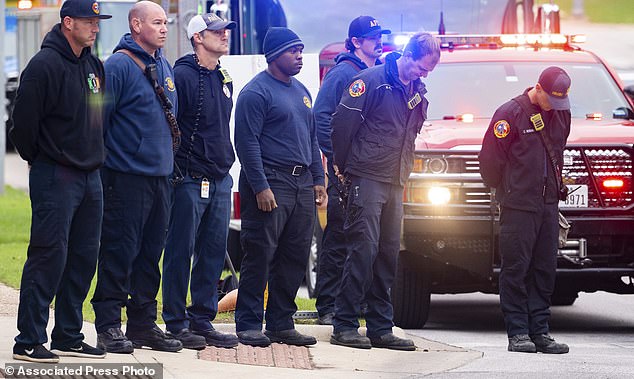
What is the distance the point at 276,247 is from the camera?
29.9ft

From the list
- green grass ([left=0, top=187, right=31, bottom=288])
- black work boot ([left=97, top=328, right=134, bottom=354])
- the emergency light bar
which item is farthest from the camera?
green grass ([left=0, top=187, right=31, bottom=288])

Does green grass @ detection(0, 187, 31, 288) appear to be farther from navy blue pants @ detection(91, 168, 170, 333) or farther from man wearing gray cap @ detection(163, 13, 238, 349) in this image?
navy blue pants @ detection(91, 168, 170, 333)

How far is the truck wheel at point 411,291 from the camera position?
10.8 m

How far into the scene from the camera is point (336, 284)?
34.2ft

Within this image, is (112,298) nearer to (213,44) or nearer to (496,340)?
(213,44)

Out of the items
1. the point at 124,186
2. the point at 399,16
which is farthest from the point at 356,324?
the point at 399,16

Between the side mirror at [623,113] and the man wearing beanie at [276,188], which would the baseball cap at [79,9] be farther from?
the side mirror at [623,113]

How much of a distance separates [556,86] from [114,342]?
3354 millimetres

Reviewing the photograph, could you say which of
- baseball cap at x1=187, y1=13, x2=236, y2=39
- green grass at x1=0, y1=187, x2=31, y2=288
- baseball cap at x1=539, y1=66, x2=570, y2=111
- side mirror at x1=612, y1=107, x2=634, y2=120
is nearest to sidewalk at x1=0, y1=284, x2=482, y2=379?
baseball cap at x1=539, y1=66, x2=570, y2=111

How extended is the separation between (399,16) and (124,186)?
7229 mm

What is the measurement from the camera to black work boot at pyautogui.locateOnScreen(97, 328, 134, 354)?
813 cm

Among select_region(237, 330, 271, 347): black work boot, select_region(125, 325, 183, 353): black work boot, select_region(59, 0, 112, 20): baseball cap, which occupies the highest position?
select_region(59, 0, 112, 20): baseball cap

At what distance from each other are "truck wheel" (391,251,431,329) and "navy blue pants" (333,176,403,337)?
1.28 meters

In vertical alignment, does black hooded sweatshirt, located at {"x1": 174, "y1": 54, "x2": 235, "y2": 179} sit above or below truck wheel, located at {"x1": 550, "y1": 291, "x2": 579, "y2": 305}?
above
